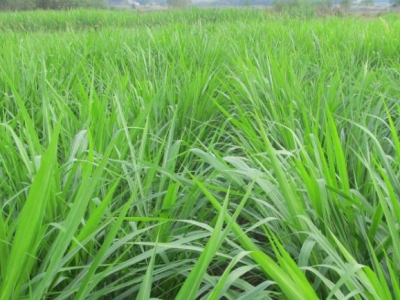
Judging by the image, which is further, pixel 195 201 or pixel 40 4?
pixel 40 4

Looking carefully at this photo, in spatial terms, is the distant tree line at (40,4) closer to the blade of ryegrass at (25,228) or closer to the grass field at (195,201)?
the grass field at (195,201)

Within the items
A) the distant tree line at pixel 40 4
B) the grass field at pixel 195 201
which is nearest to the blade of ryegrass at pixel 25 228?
the grass field at pixel 195 201

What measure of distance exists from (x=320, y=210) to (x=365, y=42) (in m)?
1.99

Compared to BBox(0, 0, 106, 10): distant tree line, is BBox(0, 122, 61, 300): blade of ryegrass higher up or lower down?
lower down

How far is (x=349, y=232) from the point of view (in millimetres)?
739

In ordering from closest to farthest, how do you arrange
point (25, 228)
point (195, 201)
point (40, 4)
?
point (25, 228) < point (195, 201) < point (40, 4)

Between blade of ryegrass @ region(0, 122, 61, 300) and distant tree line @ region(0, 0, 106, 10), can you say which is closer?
blade of ryegrass @ region(0, 122, 61, 300)

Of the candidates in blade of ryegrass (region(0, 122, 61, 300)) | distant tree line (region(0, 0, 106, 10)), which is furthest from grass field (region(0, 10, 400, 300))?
distant tree line (region(0, 0, 106, 10))

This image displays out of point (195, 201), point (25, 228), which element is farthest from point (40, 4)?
point (25, 228)

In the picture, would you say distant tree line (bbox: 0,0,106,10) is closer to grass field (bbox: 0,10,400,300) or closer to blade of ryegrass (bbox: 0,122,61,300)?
grass field (bbox: 0,10,400,300)

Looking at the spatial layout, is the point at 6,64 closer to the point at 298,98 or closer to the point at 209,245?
the point at 298,98

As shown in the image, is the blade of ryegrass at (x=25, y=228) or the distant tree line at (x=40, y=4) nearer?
the blade of ryegrass at (x=25, y=228)

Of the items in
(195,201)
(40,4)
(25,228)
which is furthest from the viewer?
(40,4)

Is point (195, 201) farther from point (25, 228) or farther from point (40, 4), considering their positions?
point (40, 4)
